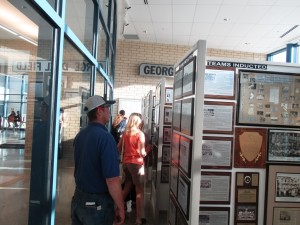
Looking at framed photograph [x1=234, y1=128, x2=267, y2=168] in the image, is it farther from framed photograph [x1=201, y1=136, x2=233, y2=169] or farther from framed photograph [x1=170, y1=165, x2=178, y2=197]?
framed photograph [x1=170, y1=165, x2=178, y2=197]

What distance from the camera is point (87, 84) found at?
341 cm

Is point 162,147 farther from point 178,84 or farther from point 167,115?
point 178,84

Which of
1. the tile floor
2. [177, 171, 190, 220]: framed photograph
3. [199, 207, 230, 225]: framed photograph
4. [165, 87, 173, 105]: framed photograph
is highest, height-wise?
[165, 87, 173, 105]: framed photograph

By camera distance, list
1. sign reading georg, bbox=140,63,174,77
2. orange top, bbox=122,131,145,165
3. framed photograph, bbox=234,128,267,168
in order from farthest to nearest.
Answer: sign reading georg, bbox=140,63,174,77
orange top, bbox=122,131,145,165
framed photograph, bbox=234,128,267,168

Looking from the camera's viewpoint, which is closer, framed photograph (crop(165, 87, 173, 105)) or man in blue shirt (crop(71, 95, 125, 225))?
man in blue shirt (crop(71, 95, 125, 225))

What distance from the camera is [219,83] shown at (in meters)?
2.48

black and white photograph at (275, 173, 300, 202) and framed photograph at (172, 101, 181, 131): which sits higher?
framed photograph at (172, 101, 181, 131)

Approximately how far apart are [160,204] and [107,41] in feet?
9.17

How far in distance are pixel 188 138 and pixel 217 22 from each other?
537 centimetres

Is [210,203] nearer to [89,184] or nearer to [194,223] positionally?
[194,223]

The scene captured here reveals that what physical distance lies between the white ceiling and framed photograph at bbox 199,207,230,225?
14.1 ft

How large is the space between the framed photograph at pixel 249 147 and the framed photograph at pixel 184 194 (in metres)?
0.47

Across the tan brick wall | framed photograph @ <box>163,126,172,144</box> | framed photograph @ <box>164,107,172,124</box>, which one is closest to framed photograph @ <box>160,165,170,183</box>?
framed photograph @ <box>163,126,172,144</box>

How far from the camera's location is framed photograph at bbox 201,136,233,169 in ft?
8.17
